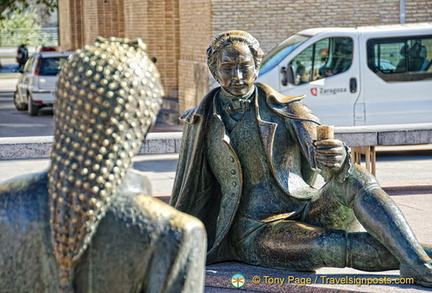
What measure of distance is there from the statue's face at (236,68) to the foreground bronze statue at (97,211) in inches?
144

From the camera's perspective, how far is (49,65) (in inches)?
877

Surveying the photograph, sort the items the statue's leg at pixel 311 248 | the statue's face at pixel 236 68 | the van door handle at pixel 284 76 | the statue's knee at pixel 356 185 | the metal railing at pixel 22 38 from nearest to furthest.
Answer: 1. the statue's knee at pixel 356 185
2. the statue's leg at pixel 311 248
3. the statue's face at pixel 236 68
4. the van door handle at pixel 284 76
5. the metal railing at pixel 22 38

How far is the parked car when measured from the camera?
2180 centimetres

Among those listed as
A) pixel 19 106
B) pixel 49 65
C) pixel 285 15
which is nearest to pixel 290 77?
pixel 285 15

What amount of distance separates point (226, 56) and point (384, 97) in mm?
8536

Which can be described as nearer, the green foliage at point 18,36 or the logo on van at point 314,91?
the logo on van at point 314,91

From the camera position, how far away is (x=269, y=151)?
5.54 meters

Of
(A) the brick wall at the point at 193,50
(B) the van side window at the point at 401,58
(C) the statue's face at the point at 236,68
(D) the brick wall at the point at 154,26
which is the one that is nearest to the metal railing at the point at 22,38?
(D) the brick wall at the point at 154,26

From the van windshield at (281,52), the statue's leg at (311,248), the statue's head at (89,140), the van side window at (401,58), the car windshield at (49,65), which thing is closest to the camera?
the statue's head at (89,140)

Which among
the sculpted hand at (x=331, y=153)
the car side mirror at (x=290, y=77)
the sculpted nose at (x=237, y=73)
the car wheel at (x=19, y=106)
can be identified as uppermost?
the sculpted nose at (x=237, y=73)

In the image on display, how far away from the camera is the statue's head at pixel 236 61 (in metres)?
5.52

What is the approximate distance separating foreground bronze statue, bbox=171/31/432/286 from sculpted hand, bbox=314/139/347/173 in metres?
0.16

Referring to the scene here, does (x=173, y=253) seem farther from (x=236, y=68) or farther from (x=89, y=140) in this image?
(x=236, y=68)

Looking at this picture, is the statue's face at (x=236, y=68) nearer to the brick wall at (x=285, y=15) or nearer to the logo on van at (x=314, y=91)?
the logo on van at (x=314, y=91)
